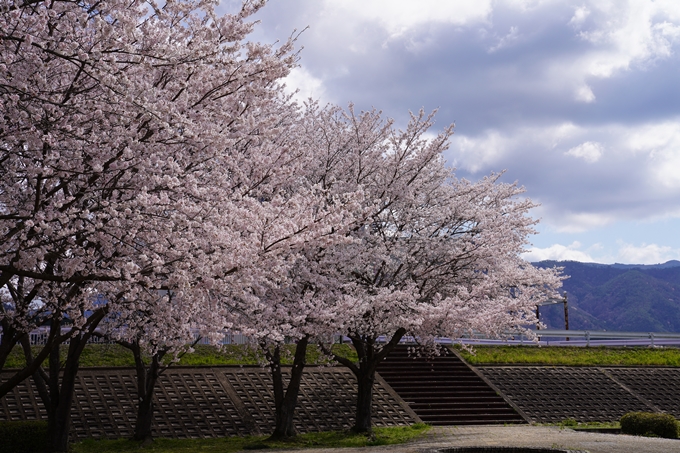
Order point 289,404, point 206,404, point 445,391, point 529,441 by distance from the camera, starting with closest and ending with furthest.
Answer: point 529,441, point 289,404, point 206,404, point 445,391

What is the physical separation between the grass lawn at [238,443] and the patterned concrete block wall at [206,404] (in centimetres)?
85

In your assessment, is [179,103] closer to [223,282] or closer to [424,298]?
[223,282]

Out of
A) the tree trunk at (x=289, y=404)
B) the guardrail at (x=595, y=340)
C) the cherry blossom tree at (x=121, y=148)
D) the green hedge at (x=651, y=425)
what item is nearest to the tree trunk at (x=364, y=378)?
the tree trunk at (x=289, y=404)

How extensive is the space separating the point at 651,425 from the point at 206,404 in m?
12.2

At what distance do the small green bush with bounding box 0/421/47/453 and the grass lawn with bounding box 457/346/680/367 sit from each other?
16.3 metres

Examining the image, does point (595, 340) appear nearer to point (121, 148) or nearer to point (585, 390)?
point (585, 390)

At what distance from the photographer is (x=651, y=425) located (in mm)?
16922

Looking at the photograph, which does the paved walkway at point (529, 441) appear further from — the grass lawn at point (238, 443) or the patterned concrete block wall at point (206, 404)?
the patterned concrete block wall at point (206, 404)

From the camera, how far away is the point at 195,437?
673 inches

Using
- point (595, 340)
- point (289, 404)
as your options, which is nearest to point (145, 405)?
point (289, 404)

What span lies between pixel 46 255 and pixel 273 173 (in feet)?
13.0

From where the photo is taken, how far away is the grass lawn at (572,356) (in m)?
26.1

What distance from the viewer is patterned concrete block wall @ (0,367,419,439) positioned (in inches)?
678

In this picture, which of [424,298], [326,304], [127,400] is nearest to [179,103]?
[326,304]
